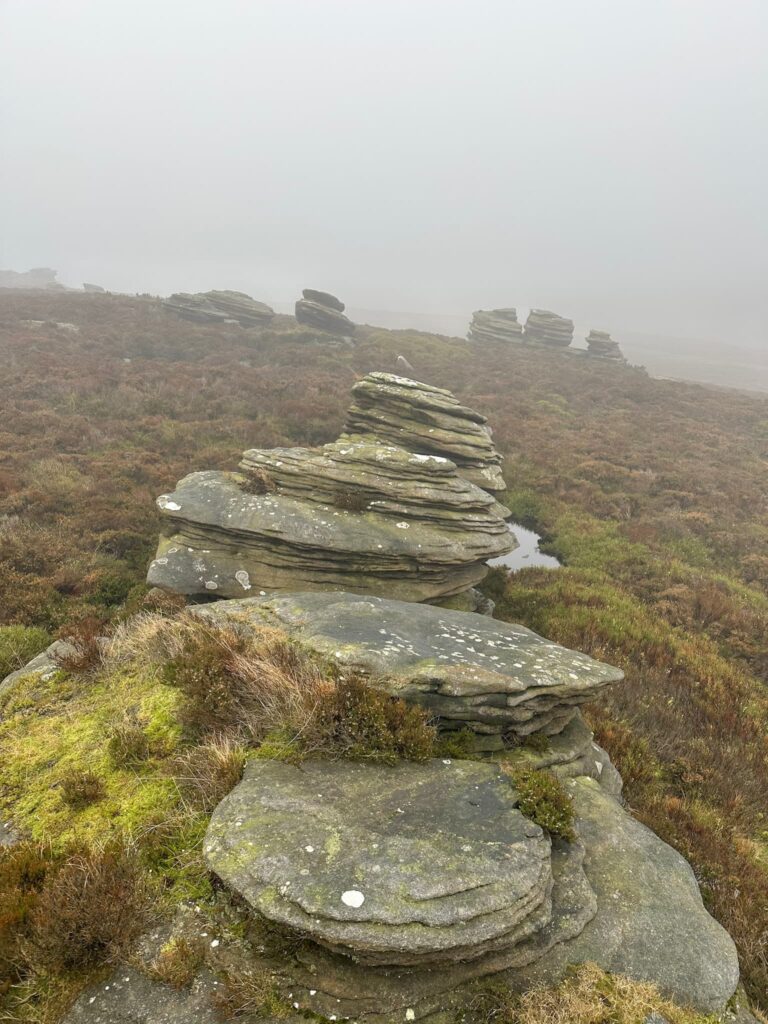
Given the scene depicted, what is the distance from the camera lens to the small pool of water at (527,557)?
686 inches

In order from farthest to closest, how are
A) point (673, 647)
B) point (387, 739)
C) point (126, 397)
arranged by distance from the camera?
point (126, 397)
point (673, 647)
point (387, 739)

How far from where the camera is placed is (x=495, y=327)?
67.8 m

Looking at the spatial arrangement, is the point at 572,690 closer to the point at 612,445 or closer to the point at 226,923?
the point at 226,923

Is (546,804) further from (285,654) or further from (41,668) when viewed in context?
(41,668)

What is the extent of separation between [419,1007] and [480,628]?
201 inches

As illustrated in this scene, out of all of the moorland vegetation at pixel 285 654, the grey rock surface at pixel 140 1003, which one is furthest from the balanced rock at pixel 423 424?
the grey rock surface at pixel 140 1003

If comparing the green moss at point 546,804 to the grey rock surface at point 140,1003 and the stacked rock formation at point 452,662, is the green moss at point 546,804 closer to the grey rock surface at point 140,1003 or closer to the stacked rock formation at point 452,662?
the stacked rock formation at point 452,662

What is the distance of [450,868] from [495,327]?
7105cm

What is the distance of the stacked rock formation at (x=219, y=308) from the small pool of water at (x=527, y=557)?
136 feet

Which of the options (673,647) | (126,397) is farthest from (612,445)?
(126,397)

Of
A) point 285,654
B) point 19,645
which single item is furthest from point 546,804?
point 19,645

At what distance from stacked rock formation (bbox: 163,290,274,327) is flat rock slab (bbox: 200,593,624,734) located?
47.6 meters

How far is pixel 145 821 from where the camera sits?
5145 millimetres

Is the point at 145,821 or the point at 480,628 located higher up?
the point at 480,628
